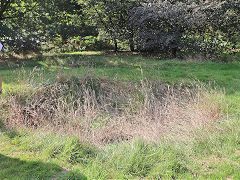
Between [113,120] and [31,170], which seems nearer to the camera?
[31,170]

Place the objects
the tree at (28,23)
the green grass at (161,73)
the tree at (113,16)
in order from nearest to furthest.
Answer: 1. the green grass at (161,73)
2. the tree at (28,23)
3. the tree at (113,16)

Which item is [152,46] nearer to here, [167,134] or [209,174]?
[167,134]

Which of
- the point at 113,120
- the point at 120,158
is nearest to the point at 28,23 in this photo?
the point at 113,120

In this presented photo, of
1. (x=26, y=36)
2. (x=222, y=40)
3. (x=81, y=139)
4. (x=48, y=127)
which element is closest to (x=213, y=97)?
(x=81, y=139)

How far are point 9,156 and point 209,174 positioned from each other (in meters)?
2.93

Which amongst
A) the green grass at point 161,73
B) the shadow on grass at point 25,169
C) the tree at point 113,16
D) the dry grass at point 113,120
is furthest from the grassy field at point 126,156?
the tree at point 113,16

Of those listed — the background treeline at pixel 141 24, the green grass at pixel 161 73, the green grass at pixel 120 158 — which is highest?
the background treeline at pixel 141 24

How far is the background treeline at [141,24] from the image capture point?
1180 centimetres

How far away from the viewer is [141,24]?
44.4 feet

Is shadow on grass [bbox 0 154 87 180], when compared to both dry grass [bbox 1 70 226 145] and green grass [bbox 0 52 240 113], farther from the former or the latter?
green grass [bbox 0 52 240 113]

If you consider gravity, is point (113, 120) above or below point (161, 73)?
below

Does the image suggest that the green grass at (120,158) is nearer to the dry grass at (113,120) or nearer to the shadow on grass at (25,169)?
the shadow on grass at (25,169)

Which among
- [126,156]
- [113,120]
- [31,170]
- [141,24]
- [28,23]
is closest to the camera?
[31,170]

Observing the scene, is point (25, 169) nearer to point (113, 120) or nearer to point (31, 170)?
point (31, 170)
